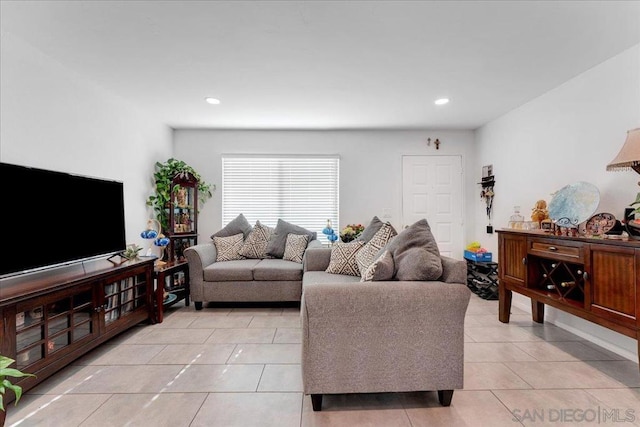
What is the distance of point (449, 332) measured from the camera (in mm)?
1720

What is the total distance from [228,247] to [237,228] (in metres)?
0.41

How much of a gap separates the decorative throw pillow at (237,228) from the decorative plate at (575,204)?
3.56m

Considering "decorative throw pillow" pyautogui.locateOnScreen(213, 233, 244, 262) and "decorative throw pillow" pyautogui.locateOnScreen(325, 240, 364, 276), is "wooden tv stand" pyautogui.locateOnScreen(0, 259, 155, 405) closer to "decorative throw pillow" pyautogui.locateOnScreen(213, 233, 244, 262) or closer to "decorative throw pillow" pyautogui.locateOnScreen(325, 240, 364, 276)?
"decorative throw pillow" pyautogui.locateOnScreen(213, 233, 244, 262)

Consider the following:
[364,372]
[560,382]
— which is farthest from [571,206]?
[364,372]

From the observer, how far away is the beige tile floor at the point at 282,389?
171 centimetres

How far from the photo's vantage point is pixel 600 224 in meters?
2.50

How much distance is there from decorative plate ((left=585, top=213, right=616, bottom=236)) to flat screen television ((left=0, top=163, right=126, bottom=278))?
4.10m

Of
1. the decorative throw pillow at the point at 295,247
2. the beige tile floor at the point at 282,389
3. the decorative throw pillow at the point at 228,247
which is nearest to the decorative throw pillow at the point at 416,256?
the beige tile floor at the point at 282,389

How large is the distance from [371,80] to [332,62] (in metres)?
0.54

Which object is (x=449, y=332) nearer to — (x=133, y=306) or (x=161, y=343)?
(x=161, y=343)

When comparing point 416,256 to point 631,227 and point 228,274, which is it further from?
point 228,274

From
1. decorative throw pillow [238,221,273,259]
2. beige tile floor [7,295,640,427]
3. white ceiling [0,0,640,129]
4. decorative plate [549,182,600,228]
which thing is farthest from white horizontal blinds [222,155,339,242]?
decorative plate [549,182,600,228]

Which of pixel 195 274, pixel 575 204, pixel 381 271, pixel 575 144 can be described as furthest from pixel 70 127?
pixel 575 144

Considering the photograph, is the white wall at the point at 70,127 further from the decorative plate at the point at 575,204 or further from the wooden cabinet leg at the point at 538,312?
the wooden cabinet leg at the point at 538,312
